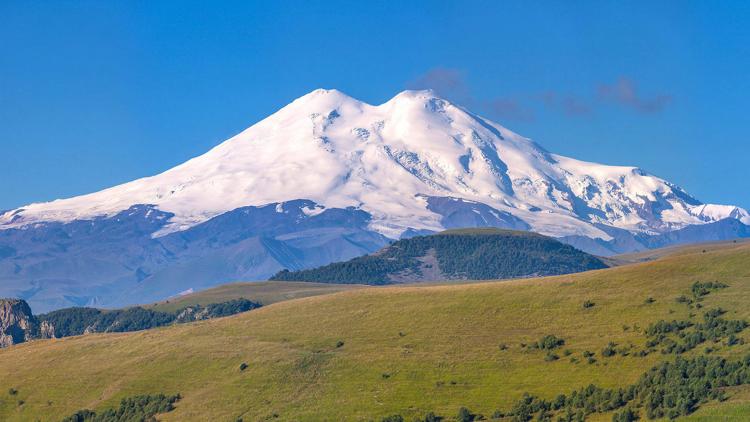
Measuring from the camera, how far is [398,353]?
511ft

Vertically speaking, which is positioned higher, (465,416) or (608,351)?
(608,351)

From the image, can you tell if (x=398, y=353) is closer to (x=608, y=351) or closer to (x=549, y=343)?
(x=549, y=343)

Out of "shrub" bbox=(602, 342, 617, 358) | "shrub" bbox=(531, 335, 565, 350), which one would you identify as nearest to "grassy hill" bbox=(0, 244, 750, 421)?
"shrub" bbox=(602, 342, 617, 358)

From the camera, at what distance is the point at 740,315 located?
5522 inches

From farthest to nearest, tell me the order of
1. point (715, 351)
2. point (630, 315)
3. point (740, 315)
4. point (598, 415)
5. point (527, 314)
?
point (527, 314)
point (630, 315)
point (740, 315)
point (715, 351)
point (598, 415)

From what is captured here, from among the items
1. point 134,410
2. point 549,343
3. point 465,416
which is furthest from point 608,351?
point 134,410

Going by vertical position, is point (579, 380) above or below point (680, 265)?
below

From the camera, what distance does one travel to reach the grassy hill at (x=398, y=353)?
139m

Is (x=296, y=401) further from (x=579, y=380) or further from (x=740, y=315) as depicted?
(x=740, y=315)

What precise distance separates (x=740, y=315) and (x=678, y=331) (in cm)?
705

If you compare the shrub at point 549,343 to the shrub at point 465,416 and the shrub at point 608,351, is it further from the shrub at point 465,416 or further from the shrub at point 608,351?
the shrub at point 465,416

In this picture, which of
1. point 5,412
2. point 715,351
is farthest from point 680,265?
point 5,412

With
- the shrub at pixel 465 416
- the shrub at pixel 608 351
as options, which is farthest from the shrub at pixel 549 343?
the shrub at pixel 465 416

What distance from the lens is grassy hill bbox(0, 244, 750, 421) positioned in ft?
455
